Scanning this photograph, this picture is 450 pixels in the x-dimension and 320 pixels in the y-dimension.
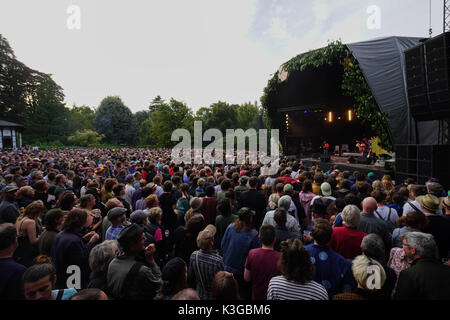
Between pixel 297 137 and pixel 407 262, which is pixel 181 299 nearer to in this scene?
pixel 407 262

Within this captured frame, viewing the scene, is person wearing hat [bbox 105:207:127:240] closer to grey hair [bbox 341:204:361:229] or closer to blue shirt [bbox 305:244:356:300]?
blue shirt [bbox 305:244:356:300]

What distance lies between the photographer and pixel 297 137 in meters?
19.8

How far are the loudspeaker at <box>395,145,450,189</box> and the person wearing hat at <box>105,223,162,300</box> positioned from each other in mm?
8473

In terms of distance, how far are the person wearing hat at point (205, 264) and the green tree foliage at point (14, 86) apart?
5964 centimetres

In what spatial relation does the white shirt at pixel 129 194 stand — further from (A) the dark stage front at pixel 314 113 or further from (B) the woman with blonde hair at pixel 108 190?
(A) the dark stage front at pixel 314 113

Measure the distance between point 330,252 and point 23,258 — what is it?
359cm

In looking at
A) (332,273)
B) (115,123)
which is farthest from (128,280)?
(115,123)

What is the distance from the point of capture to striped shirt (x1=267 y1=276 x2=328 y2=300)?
178 cm

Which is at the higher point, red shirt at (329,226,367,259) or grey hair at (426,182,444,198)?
grey hair at (426,182,444,198)

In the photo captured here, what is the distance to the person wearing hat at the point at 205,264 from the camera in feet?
7.85

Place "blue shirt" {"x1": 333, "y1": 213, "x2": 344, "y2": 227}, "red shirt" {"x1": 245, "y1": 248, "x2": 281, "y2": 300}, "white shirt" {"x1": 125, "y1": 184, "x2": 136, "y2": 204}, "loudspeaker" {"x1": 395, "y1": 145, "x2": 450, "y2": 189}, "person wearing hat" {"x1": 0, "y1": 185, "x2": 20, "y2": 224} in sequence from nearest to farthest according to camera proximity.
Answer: "red shirt" {"x1": 245, "y1": 248, "x2": 281, "y2": 300}, "blue shirt" {"x1": 333, "y1": 213, "x2": 344, "y2": 227}, "person wearing hat" {"x1": 0, "y1": 185, "x2": 20, "y2": 224}, "white shirt" {"x1": 125, "y1": 184, "x2": 136, "y2": 204}, "loudspeaker" {"x1": 395, "y1": 145, "x2": 450, "y2": 189}

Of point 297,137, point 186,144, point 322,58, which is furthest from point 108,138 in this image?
point 322,58

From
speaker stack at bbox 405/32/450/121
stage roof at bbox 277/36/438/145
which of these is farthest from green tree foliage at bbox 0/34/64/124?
speaker stack at bbox 405/32/450/121

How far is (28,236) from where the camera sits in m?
3.00
